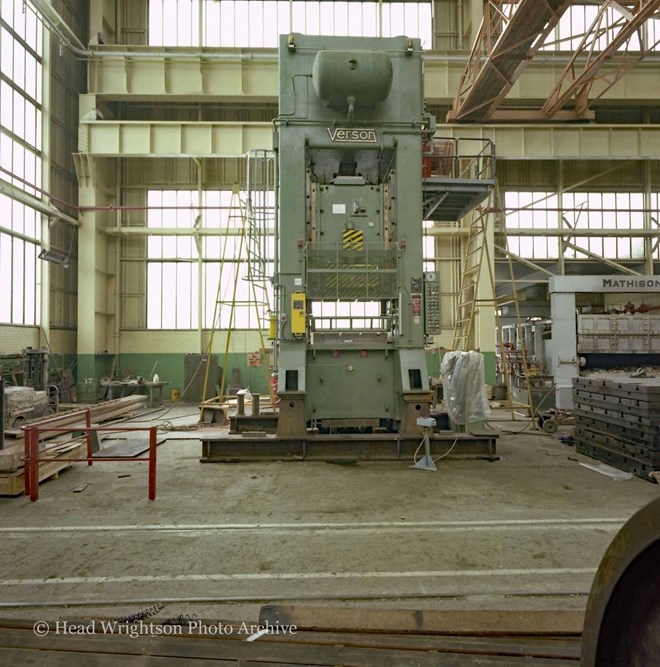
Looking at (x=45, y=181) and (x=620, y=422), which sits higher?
(x=45, y=181)

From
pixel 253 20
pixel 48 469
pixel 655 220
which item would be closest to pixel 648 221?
pixel 655 220

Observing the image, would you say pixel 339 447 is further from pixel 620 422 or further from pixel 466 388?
pixel 620 422

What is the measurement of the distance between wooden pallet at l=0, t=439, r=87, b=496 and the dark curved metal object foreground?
554 centimetres

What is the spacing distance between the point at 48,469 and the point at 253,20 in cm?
1723

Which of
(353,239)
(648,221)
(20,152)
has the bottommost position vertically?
(353,239)

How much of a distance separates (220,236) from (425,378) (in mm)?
11518

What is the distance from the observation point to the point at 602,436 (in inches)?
266

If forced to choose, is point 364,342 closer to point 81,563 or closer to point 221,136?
point 81,563

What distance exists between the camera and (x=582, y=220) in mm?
17172

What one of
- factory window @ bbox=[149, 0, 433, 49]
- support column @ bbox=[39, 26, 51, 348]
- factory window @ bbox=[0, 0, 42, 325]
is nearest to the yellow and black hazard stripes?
factory window @ bbox=[0, 0, 42, 325]

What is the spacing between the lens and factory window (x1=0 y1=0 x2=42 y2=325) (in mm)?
12133

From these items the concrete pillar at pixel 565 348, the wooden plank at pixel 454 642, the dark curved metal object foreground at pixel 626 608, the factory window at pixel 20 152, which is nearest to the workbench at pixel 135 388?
the factory window at pixel 20 152

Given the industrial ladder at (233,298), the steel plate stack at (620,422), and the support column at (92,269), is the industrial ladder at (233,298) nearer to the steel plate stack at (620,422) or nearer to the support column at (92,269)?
the support column at (92,269)

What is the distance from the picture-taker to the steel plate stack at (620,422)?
566 centimetres
